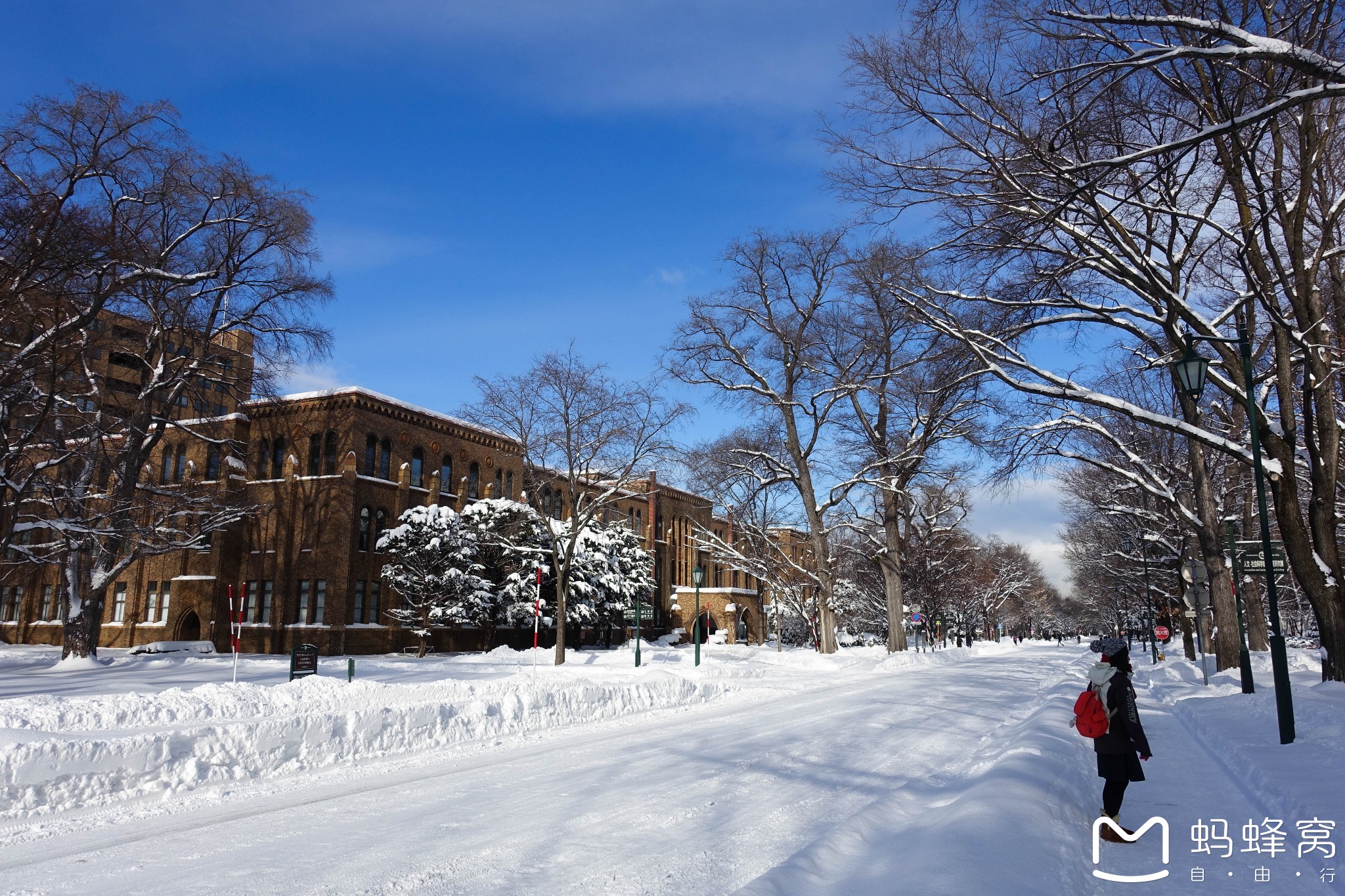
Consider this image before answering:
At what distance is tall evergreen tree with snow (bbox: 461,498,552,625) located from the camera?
43062 mm

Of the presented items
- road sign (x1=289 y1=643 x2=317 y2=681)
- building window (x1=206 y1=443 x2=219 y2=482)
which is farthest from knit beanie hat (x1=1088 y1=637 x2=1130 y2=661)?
building window (x1=206 y1=443 x2=219 y2=482)

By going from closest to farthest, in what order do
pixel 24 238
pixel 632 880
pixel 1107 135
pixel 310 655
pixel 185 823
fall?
pixel 632 880, pixel 185 823, pixel 1107 135, pixel 24 238, pixel 310 655

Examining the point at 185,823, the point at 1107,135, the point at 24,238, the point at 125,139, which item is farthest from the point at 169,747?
the point at 125,139

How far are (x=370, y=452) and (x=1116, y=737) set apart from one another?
4216 centimetres

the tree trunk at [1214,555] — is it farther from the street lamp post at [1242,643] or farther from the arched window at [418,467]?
the arched window at [418,467]

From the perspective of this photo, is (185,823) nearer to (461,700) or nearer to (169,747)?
(169,747)

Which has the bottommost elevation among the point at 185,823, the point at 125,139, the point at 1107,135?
the point at 185,823

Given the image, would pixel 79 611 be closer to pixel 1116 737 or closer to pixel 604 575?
pixel 604 575

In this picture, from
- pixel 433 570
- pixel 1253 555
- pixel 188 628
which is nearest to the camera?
pixel 1253 555

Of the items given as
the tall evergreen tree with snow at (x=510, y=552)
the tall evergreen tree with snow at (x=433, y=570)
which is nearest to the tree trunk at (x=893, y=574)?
the tall evergreen tree with snow at (x=510, y=552)

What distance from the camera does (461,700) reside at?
14953 mm

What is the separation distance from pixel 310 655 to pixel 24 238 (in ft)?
32.5

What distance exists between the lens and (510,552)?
145 feet

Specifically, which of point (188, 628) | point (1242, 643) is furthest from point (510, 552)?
point (1242, 643)
